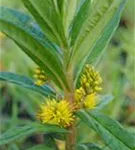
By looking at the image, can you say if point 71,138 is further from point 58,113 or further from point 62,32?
point 62,32

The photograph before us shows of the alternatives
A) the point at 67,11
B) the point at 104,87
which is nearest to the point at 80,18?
the point at 67,11

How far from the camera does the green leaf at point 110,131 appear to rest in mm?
846

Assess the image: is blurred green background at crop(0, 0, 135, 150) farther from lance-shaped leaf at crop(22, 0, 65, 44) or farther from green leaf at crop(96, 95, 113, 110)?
lance-shaped leaf at crop(22, 0, 65, 44)

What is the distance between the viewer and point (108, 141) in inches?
33.7

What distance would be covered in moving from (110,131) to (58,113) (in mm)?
104

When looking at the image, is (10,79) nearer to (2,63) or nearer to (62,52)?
(62,52)

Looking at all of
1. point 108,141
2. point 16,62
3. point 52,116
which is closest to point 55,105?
point 52,116

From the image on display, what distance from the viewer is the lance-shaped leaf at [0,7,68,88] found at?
852 millimetres

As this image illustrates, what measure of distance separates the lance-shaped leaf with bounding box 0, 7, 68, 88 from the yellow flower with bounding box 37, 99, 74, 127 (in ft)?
0.14

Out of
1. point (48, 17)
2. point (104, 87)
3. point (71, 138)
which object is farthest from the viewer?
point (104, 87)

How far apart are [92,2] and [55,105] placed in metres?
0.20

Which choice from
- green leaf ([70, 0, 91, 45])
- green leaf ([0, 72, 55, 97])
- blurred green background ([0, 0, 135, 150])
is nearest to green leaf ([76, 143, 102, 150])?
green leaf ([0, 72, 55, 97])

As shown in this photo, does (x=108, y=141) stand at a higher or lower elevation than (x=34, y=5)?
lower

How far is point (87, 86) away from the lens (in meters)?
0.91
